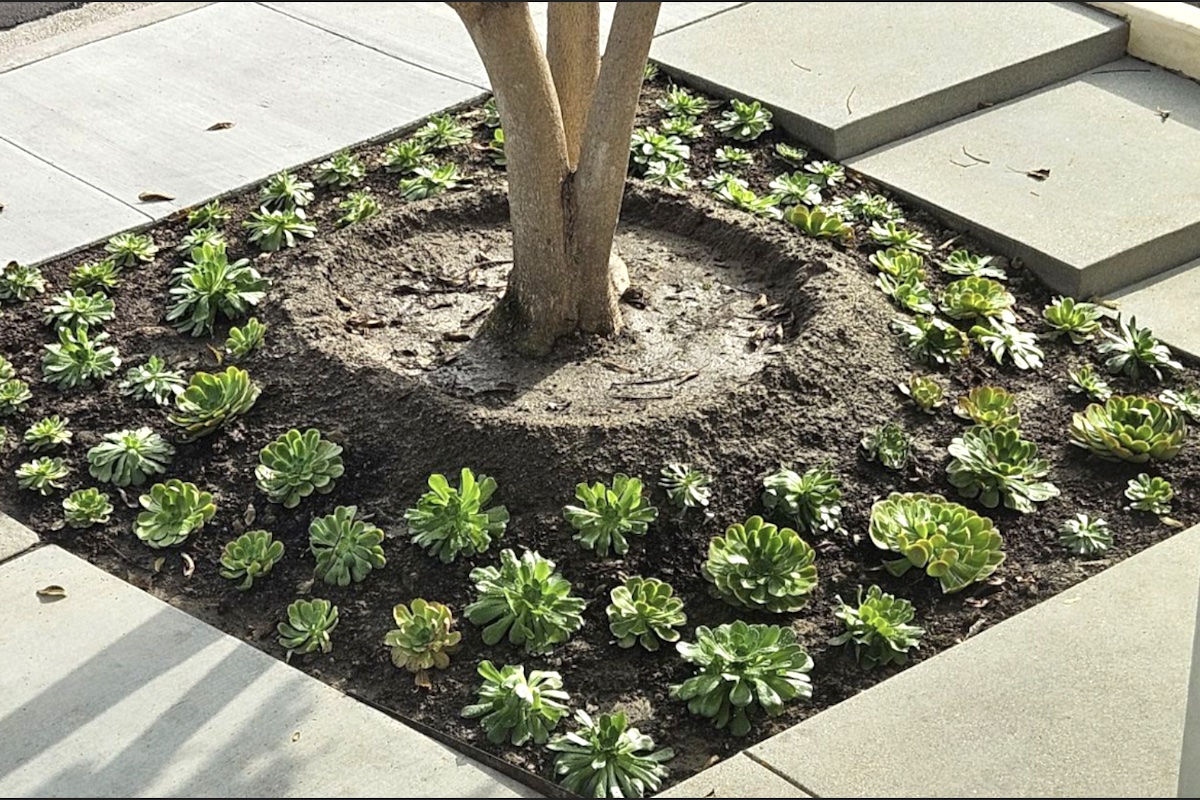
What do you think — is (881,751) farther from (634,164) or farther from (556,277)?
(634,164)

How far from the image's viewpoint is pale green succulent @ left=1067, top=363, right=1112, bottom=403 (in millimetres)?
4984

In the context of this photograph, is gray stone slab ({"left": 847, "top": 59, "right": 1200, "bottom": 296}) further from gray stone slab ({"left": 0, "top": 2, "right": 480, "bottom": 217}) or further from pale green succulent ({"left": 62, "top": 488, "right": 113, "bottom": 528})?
pale green succulent ({"left": 62, "top": 488, "right": 113, "bottom": 528})

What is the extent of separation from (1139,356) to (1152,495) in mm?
734

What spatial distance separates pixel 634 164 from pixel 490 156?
1.94 ft

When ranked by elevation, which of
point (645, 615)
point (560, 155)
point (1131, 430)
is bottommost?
point (1131, 430)

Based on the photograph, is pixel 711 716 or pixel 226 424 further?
pixel 226 424

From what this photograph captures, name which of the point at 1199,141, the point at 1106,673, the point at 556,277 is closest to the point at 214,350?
the point at 556,277

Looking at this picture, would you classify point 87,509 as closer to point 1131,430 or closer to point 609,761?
point 609,761

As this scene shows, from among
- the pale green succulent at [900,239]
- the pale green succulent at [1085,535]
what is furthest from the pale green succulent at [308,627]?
the pale green succulent at [900,239]

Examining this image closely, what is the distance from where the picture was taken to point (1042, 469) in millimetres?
4629

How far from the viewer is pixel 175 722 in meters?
3.75

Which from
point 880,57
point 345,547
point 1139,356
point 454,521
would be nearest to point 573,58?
point 454,521

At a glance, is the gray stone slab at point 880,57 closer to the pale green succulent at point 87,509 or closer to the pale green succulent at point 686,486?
the pale green succulent at point 686,486

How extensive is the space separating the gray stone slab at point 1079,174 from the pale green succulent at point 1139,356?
16.4 inches
